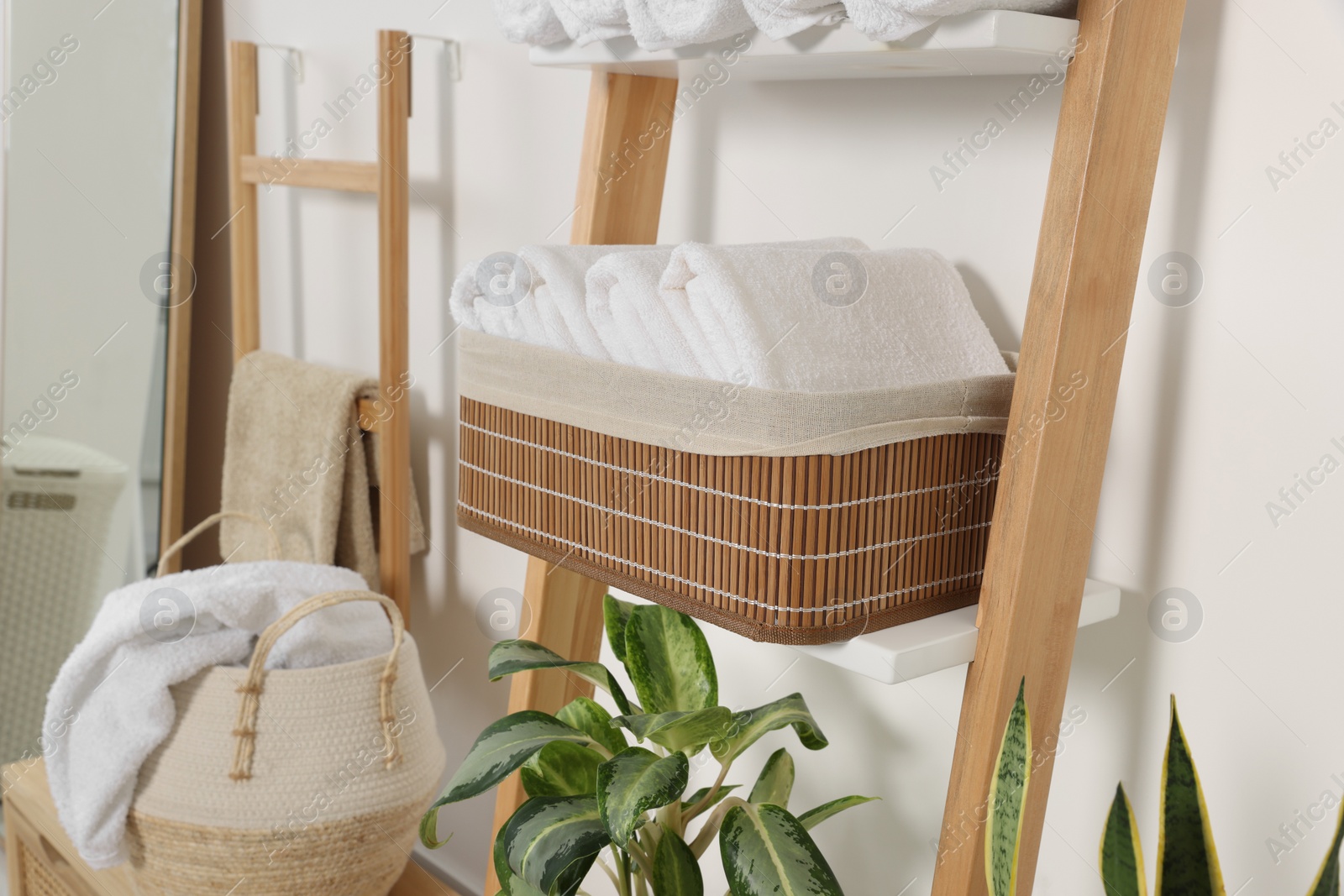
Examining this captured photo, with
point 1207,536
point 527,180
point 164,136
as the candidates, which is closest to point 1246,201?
point 1207,536

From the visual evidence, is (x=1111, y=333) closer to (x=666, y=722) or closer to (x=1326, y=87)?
(x=1326, y=87)

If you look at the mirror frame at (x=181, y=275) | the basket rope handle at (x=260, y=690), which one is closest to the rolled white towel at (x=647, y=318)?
the basket rope handle at (x=260, y=690)

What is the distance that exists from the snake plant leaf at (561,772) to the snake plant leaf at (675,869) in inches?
2.6

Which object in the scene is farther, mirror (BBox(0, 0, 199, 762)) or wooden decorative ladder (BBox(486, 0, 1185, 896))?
mirror (BBox(0, 0, 199, 762))

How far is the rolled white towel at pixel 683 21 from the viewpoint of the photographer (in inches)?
22.1

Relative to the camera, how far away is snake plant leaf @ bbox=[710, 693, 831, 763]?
65 centimetres

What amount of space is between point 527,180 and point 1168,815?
74 cm

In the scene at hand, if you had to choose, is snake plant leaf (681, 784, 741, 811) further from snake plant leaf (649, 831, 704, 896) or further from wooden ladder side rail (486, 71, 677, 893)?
wooden ladder side rail (486, 71, 677, 893)

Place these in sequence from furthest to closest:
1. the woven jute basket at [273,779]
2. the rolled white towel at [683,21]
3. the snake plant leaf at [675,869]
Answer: the woven jute basket at [273,779] < the snake plant leaf at [675,869] < the rolled white towel at [683,21]

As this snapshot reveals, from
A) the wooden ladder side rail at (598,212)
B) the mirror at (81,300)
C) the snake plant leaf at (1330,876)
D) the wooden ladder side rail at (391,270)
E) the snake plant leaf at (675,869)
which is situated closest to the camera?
the snake plant leaf at (1330,876)

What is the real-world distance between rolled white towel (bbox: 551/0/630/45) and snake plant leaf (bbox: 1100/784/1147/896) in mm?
481

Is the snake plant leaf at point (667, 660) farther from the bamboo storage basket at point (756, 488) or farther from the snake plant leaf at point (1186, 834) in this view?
the snake plant leaf at point (1186, 834)

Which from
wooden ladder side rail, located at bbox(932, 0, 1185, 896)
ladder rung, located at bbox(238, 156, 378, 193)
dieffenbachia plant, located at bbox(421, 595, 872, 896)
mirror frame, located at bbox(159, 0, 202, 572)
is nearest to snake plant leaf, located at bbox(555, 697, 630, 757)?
dieffenbachia plant, located at bbox(421, 595, 872, 896)

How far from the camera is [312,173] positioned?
119 centimetres
